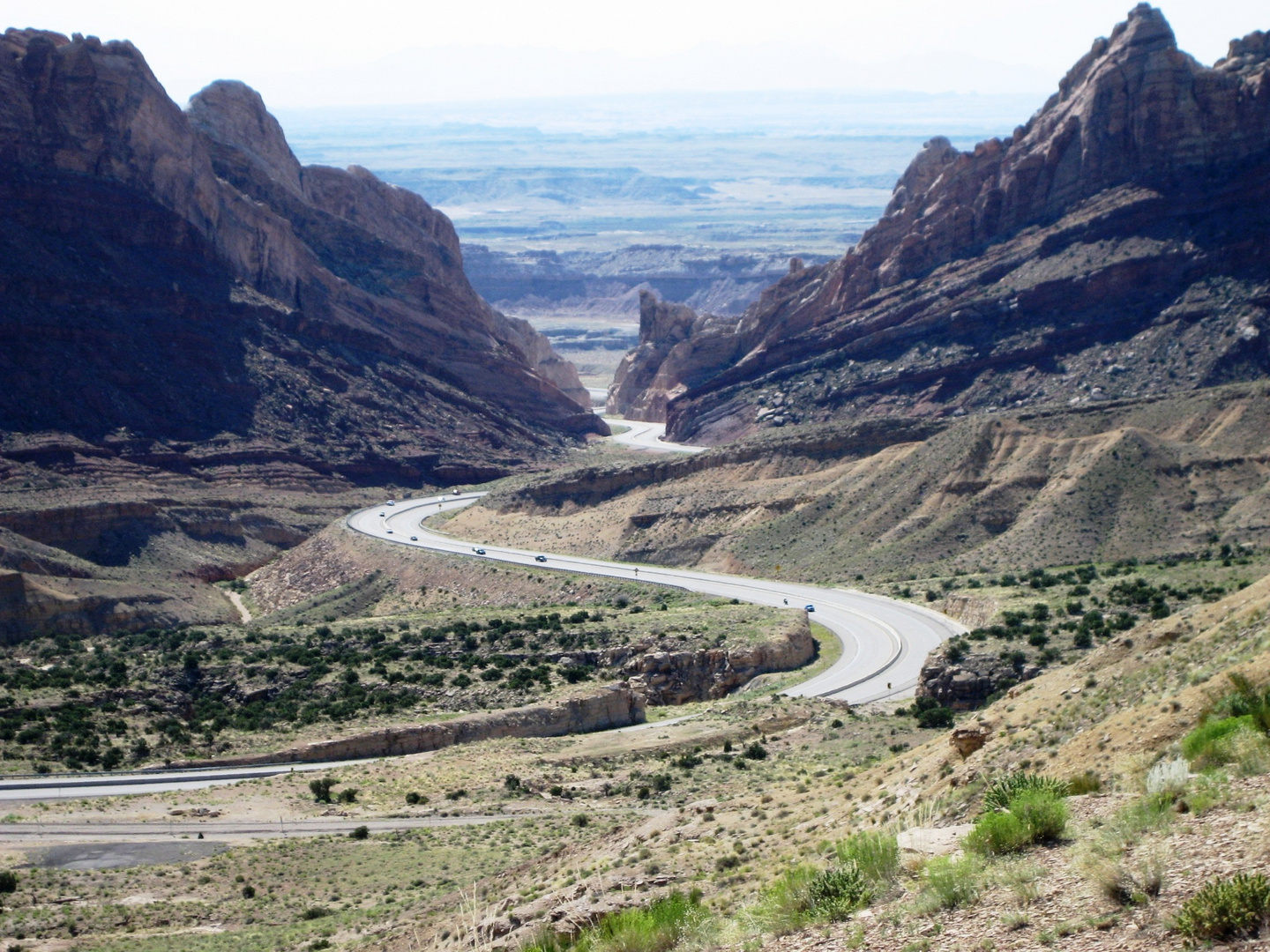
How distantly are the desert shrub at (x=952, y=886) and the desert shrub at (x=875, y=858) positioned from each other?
3.28 feet

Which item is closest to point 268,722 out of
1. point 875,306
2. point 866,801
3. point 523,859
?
point 523,859

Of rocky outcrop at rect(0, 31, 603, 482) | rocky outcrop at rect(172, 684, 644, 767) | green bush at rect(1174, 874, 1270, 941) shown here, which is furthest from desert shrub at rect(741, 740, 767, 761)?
rocky outcrop at rect(0, 31, 603, 482)

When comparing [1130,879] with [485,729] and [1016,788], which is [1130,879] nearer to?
[1016,788]

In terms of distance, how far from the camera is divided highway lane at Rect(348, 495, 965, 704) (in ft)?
179

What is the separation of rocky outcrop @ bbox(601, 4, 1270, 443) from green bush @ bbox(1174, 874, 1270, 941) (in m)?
95.7

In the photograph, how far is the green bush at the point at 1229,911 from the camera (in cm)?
1427

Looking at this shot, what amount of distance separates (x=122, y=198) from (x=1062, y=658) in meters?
89.2

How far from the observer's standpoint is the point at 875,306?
133 meters

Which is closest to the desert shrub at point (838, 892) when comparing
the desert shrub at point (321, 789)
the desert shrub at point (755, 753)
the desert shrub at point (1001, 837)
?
the desert shrub at point (1001, 837)

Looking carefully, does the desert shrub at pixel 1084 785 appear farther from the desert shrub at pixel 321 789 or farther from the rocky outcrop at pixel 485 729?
the rocky outcrop at pixel 485 729

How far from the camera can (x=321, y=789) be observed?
4200 centimetres

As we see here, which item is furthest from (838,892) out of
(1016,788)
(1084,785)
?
(1084,785)

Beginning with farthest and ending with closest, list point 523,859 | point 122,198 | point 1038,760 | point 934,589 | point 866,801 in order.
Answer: point 122,198 → point 934,589 → point 523,859 → point 866,801 → point 1038,760

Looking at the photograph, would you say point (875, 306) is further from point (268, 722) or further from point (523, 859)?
point (523, 859)
